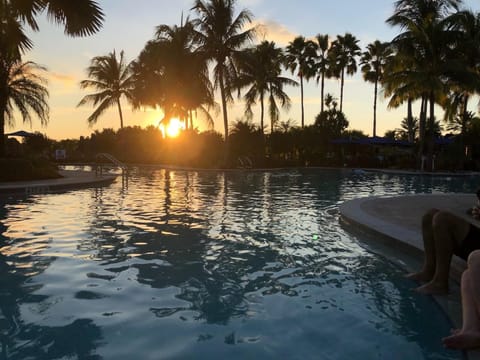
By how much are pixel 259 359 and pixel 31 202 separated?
10824 mm

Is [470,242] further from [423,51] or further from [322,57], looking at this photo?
[322,57]

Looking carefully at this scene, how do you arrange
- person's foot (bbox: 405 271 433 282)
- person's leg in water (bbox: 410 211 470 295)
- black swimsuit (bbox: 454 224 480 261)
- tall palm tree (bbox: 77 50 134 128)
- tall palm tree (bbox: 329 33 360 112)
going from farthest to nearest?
1. tall palm tree (bbox: 329 33 360 112)
2. tall palm tree (bbox: 77 50 134 128)
3. person's foot (bbox: 405 271 433 282)
4. person's leg in water (bbox: 410 211 470 295)
5. black swimsuit (bbox: 454 224 480 261)

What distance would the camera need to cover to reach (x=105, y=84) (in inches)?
1674

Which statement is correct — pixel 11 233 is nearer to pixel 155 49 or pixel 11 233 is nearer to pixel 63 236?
pixel 63 236

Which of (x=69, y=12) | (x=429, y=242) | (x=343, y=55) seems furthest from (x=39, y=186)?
(x=343, y=55)

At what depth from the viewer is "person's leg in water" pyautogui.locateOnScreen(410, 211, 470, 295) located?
12.9 feet

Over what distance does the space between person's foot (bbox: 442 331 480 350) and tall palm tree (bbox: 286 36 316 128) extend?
4418 centimetres

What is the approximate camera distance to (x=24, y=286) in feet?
15.5

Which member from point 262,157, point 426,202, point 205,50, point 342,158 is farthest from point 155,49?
point 426,202

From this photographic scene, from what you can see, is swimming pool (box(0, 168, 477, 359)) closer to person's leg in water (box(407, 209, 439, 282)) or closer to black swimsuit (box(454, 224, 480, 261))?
person's leg in water (box(407, 209, 439, 282))

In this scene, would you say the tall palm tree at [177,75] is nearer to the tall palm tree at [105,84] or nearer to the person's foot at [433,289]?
the tall palm tree at [105,84]

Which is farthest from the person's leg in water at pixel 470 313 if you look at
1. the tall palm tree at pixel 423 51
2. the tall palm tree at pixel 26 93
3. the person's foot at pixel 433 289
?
the tall palm tree at pixel 423 51

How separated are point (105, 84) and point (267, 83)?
16977mm

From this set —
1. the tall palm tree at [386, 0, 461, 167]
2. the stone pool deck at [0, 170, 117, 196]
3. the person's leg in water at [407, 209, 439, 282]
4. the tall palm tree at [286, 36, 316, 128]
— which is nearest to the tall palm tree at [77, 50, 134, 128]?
the tall palm tree at [286, 36, 316, 128]
